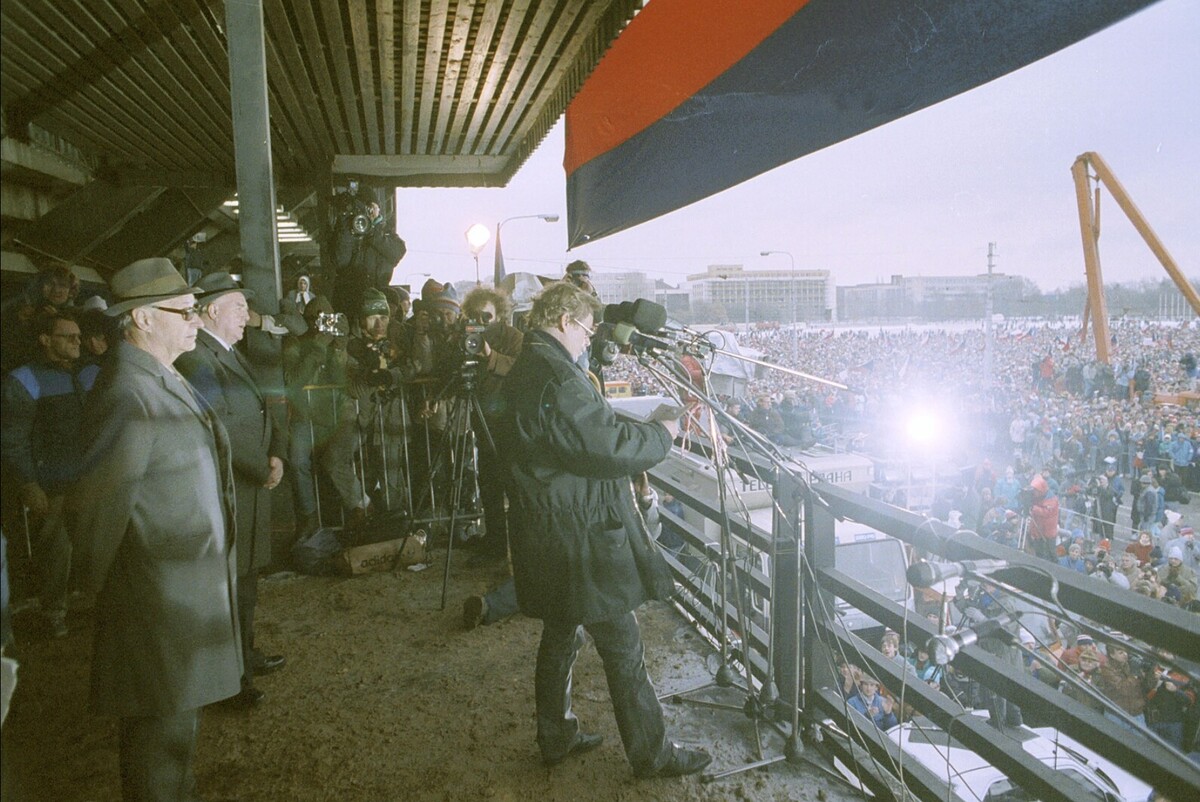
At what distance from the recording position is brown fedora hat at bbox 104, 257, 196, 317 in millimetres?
2045

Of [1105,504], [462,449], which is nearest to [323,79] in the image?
[462,449]

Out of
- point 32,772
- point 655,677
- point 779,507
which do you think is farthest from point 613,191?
point 32,772

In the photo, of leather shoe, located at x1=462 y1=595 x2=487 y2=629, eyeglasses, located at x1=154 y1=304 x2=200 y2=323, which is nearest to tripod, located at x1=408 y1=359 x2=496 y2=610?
leather shoe, located at x1=462 y1=595 x2=487 y2=629

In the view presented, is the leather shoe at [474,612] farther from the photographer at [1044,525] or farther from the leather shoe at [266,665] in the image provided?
the photographer at [1044,525]

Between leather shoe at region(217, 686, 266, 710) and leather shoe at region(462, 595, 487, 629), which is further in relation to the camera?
leather shoe at region(462, 595, 487, 629)

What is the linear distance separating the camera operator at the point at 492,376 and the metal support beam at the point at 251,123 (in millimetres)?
1452

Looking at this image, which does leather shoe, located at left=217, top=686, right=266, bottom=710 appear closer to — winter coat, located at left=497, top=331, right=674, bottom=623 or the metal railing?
winter coat, located at left=497, top=331, right=674, bottom=623

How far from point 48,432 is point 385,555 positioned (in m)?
3.01

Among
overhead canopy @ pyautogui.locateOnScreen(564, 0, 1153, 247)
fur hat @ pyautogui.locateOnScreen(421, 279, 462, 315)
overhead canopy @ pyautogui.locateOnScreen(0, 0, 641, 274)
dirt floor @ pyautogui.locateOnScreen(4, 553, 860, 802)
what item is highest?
overhead canopy @ pyautogui.locateOnScreen(0, 0, 641, 274)

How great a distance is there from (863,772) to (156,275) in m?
3.03

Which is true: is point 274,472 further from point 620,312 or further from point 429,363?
point 429,363

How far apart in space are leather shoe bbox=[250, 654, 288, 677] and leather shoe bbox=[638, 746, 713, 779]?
2.05 metres

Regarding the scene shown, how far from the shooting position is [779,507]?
2.91 metres

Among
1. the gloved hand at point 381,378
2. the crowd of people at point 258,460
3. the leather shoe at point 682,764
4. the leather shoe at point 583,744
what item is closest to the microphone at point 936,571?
the crowd of people at point 258,460
